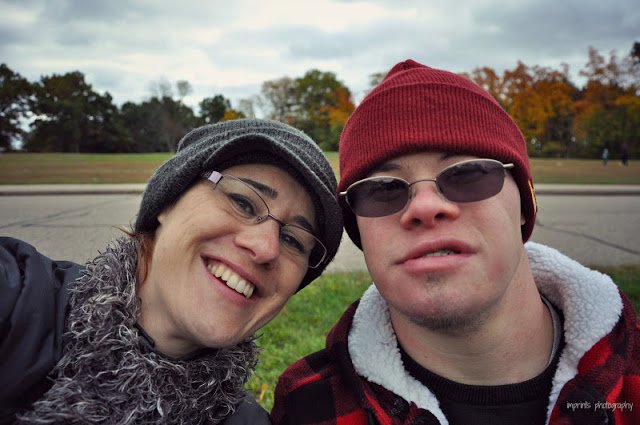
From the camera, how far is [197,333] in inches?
63.2

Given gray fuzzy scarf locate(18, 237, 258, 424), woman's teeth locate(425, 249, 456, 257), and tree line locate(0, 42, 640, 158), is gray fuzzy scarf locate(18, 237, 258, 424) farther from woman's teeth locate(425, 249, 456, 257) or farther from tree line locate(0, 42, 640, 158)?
tree line locate(0, 42, 640, 158)

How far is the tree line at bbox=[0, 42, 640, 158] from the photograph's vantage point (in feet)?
114

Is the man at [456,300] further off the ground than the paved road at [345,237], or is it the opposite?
the man at [456,300]

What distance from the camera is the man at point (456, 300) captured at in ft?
5.01

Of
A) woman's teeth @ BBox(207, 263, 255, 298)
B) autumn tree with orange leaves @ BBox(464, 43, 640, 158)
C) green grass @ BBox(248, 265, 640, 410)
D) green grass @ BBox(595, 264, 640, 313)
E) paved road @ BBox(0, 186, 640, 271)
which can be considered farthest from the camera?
autumn tree with orange leaves @ BBox(464, 43, 640, 158)

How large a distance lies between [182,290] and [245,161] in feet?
1.80

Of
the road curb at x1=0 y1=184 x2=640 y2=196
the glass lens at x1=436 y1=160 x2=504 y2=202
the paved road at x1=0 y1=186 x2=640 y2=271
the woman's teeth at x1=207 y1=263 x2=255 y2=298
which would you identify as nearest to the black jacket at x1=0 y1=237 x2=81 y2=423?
the woman's teeth at x1=207 y1=263 x2=255 y2=298

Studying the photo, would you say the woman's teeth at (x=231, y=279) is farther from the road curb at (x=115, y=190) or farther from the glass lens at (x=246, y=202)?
A: the road curb at (x=115, y=190)

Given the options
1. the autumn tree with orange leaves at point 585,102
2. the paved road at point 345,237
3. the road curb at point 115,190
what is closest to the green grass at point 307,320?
the paved road at point 345,237

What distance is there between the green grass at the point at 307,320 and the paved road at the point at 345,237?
818mm

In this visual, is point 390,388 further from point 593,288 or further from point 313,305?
point 313,305

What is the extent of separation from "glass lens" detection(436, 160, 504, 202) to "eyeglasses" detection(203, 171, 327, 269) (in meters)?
0.57

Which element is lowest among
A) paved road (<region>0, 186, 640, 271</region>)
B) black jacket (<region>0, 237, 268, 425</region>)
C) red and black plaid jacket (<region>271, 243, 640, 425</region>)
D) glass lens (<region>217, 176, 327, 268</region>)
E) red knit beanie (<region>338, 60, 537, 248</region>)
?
paved road (<region>0, 186, 640, 271</region>)

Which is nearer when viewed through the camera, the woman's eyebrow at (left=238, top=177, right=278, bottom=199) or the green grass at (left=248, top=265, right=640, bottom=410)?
the woman's eyebrow at (left=238, top=177, right=278, bottom=199)
